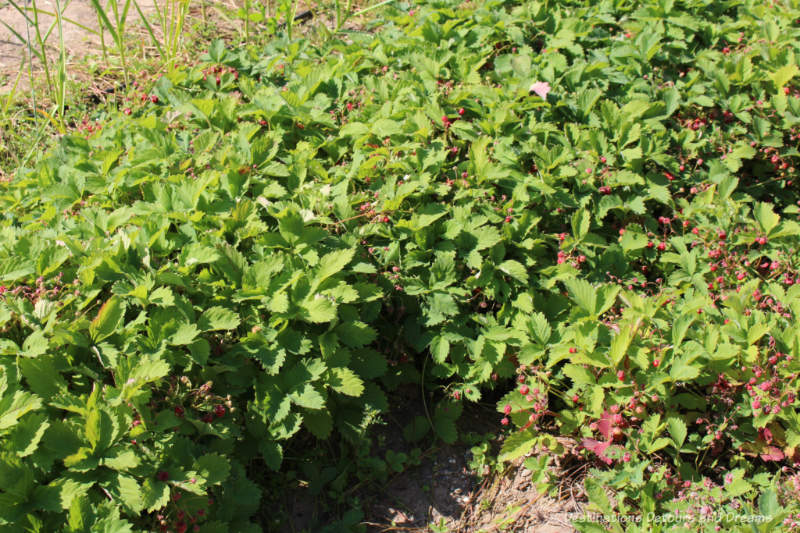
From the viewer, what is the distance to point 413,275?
2.73 m

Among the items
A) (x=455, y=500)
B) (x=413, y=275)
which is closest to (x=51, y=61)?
(x=413, y=275)

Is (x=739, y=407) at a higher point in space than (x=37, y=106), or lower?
lower

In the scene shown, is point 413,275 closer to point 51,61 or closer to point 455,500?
point 455,500

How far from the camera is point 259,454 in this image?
2.45 meters

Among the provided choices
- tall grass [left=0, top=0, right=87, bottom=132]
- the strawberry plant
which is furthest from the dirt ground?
tall grass [left=0, top=0, right=87, bottom=132]

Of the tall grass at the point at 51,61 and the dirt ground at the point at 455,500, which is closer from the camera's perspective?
the dirt ground at the point at 455,500

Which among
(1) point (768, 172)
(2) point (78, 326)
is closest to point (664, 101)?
(1) point (768, 172)

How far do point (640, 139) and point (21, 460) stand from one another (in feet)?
9.12

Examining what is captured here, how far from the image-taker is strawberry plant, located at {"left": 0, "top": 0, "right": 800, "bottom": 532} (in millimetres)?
2113

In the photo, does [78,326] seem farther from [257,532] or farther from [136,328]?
[257,532]

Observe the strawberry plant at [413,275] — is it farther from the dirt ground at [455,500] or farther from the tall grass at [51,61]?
the tall grass at [51,61]

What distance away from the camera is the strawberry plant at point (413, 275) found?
211 centimetres

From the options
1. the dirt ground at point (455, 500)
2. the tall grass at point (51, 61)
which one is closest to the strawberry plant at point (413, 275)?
the dirt ground at point (455, 500)

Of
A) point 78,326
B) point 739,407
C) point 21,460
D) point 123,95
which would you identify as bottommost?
point 739,407
